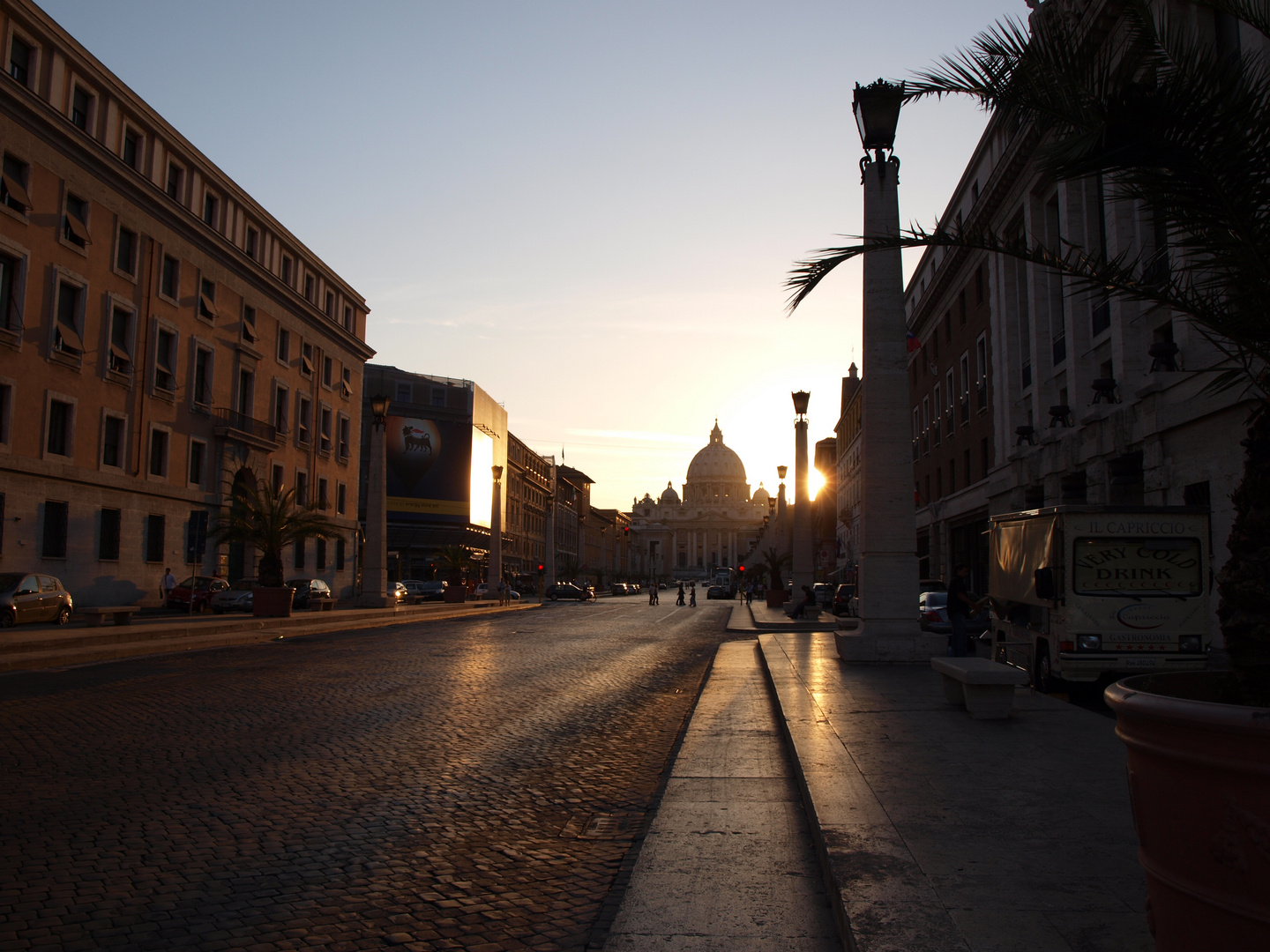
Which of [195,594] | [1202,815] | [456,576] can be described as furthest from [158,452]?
[1202,815]

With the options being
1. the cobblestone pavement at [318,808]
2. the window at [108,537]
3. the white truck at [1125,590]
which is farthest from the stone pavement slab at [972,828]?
the window at [108,537]

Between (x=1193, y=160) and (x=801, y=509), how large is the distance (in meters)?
35.4

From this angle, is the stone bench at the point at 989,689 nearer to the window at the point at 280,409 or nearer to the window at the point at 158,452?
the window at the point at 158,452

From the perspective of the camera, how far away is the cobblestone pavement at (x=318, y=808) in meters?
4.24

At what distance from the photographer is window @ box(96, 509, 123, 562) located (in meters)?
30.9

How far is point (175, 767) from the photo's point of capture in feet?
23.6

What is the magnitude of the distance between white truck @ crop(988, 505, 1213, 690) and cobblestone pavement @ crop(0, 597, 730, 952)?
4714 millimetres

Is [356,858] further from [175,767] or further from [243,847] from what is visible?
[175,767]

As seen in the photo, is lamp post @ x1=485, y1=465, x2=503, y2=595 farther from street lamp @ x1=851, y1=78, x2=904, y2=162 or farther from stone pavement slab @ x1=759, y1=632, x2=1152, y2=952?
stone pavement slab @ x1=759, y1=632, x2=1152, y2=952

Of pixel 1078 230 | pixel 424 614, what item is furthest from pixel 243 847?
pixel 424 614

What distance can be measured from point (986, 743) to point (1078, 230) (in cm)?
2034

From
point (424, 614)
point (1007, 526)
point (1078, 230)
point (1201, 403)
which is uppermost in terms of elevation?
point (1078, 230)

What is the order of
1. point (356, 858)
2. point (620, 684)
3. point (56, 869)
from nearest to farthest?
point (56, 869) < point (356, 858) < point (620, 684)

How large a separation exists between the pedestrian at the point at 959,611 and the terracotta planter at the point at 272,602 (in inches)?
726
